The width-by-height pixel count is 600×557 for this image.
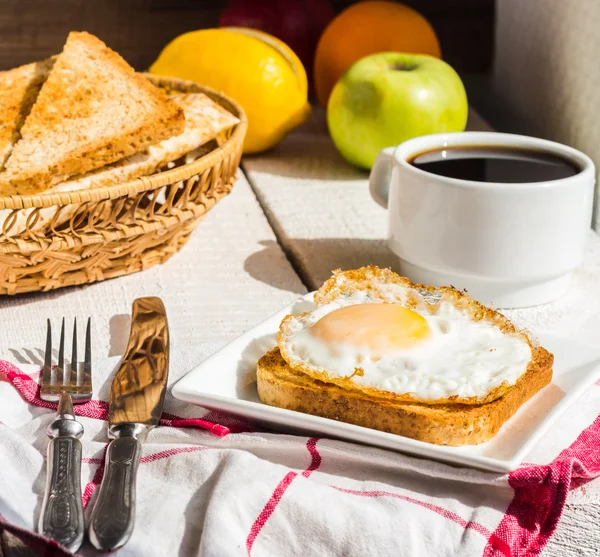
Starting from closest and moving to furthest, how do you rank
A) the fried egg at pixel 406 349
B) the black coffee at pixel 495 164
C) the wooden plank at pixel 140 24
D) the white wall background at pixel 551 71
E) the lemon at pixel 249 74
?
the fried egg at pixel 406 349 < the black coffee at pixel 495 164 < the white wall background at pixel 551 71 < the lemon at pixel 249 74 < the wooden plank at pixel 140 24

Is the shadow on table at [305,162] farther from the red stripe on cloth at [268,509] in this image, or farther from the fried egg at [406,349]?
the red stripe on cloth at [268,509]

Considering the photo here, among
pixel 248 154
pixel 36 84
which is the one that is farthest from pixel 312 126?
pixel 36 84

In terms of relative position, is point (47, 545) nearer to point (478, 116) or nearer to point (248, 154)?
point (248, 154)

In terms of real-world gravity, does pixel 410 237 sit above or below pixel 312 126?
above

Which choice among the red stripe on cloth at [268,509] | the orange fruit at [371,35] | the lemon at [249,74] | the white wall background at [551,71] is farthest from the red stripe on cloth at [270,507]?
the orange fruit at [371,35]

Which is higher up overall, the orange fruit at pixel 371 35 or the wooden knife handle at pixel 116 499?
the orange fruit at pixel 371 35

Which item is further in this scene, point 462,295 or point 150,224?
point 150,224

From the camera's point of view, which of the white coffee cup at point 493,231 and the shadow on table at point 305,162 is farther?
the shadow on table at point 305,162

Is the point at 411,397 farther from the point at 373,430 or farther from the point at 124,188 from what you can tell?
the point at 124,188
